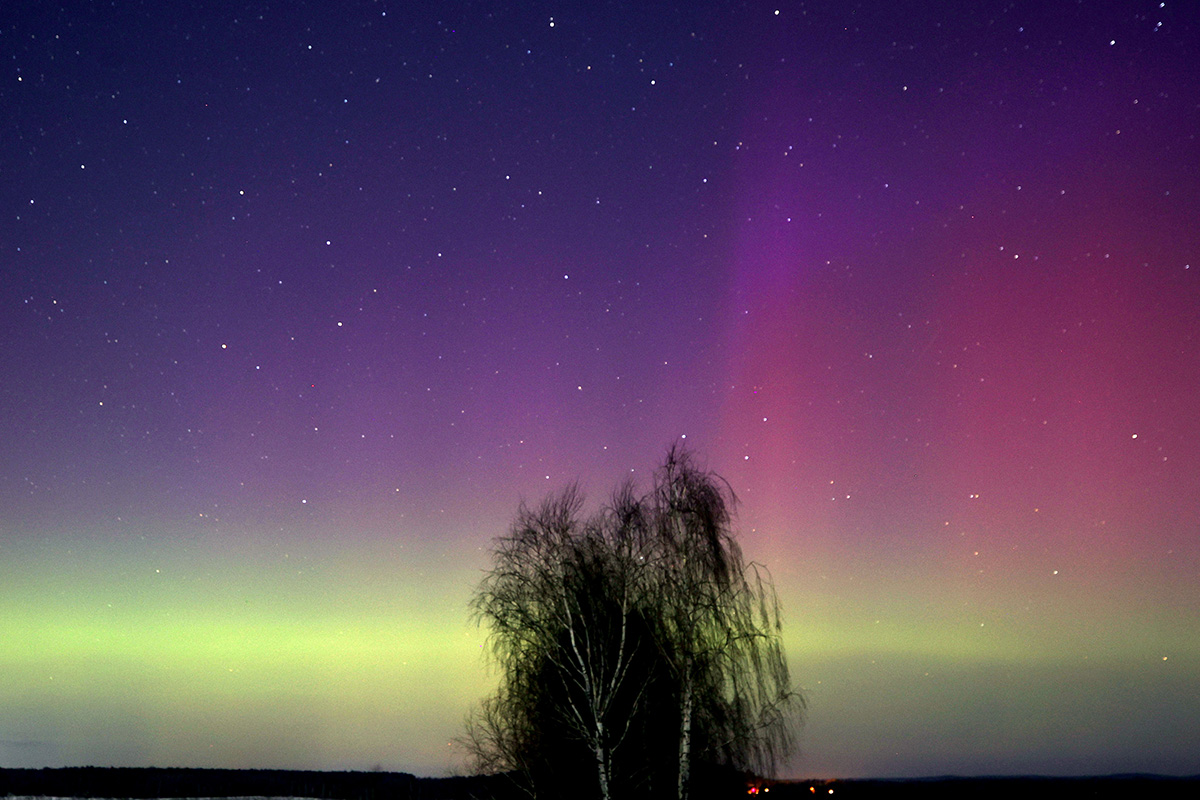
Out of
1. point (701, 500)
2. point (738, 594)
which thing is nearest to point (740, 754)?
point (738, 594)

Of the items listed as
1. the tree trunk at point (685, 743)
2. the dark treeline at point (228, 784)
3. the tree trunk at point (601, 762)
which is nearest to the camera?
the tree trunk at point (601, 762)

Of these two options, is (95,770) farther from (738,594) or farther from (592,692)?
(738,594)

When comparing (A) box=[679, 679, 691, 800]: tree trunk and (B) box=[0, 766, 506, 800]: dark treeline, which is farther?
(B) box=[0, 766, 506, 800]: dark treeline

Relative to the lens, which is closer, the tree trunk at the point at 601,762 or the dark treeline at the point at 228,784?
the tree trunk at the point at 601,762

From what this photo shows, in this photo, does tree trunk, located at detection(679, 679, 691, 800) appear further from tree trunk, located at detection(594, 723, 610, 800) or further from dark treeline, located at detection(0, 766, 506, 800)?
dark treeline, located at detection(0, 766, 506, 800)

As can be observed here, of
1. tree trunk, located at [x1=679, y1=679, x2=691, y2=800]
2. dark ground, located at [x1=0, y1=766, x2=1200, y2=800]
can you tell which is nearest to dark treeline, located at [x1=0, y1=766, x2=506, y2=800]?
dark ground, located at [x1=0, y1=766, x2=1200, y2=800]

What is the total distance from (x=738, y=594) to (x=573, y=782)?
734cm

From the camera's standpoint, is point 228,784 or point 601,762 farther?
point 228,784

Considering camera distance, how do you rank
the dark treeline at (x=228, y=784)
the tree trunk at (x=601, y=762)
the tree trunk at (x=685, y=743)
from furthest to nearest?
the dark treeline at (x=228, y=784) < the tree trunk at (x=685, y=743) < the tree trunk at (x=601, y=762)

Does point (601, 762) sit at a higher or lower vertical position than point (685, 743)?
lower

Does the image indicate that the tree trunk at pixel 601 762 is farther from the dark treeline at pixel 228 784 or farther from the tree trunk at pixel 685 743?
the dark treeline at pixel 228 784

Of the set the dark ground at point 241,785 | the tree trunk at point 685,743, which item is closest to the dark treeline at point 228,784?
the dark ground at point 241,785

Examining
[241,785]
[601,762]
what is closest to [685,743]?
[601,762]

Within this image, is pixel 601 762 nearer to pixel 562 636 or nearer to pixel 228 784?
pixel 562 636
